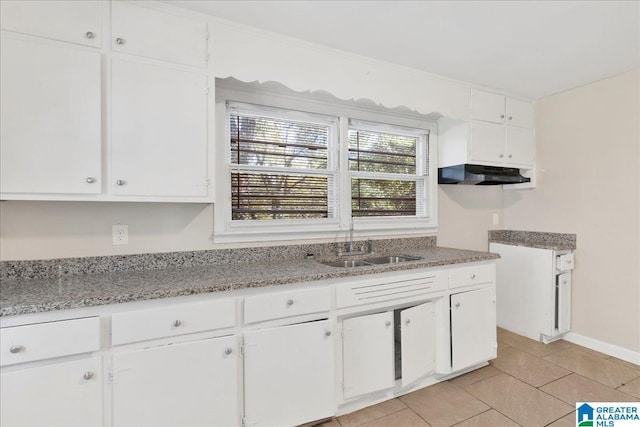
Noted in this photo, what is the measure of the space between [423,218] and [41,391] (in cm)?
284

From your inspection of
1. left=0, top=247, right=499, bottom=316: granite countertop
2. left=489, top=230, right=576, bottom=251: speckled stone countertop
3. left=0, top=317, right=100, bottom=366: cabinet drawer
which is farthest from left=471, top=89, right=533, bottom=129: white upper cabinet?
left=0, top=317, right=100, bottom=366: cabinet drawer

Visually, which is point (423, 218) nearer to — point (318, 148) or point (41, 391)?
point (318, 148)

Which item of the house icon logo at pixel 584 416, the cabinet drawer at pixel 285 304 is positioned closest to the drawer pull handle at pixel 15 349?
the cabinet drawer at pixel 285 304

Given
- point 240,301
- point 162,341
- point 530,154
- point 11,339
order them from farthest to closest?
point 530,154, point 240,301, point 162,341, point 11,339

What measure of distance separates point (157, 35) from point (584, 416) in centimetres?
334

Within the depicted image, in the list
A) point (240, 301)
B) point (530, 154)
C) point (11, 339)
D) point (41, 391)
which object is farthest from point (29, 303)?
point (530, 154)

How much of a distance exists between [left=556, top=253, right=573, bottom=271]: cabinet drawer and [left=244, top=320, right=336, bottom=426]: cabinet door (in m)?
2.36

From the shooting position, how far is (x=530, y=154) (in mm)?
3236

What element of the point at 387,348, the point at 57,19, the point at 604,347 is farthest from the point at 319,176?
the point at 604,347

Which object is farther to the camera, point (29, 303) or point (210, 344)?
point (210, 344)

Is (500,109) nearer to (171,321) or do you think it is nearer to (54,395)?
(171,321)

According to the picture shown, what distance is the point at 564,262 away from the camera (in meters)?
3.00

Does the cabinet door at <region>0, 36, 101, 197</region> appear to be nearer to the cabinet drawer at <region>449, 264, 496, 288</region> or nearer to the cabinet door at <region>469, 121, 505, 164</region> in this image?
the cabinet drawer at <region>449, 264, 496, 288</region>

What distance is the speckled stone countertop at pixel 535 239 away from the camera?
3.08m
